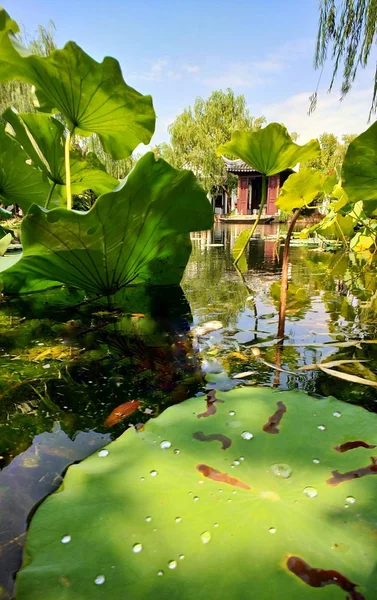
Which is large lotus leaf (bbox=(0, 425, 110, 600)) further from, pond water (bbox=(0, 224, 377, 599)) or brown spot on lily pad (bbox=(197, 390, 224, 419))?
brown spot on lily pad (bbox=(197, 390, 224, 419))

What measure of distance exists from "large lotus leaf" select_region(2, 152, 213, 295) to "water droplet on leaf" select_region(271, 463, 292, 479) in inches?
19.2

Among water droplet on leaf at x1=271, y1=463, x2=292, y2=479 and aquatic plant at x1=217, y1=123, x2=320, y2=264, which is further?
aquatic plant at x1=217, y1=123, x2=320, y2=264

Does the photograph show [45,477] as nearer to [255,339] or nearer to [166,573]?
[166,573]

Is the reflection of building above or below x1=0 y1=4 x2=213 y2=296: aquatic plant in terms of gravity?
above

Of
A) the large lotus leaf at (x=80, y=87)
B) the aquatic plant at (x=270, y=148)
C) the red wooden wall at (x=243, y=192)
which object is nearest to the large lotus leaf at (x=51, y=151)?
the large lotus leaf at (x=80, y=87)

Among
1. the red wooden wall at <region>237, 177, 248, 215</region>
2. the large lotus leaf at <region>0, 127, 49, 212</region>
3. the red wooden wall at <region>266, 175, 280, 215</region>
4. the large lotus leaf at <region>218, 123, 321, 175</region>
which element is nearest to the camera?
the large lotus leaf at <region>218, 123, 321, 175</region>

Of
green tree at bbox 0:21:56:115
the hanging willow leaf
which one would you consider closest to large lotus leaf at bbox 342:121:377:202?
the hanging willow leaf

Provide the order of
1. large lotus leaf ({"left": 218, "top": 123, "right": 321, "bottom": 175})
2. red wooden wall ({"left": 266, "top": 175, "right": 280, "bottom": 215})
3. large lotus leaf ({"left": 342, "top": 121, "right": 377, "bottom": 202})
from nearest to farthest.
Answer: large lotus leaf ({"left": 342, "top": 121, "right": 377, "bottom": 202})
large lotus leaf ({"left": 218, "top": 123, "right": 321, "bottom": 175})
red wooden wall ({"left": 266, "top": 175, "right": 280, "bottom": 215})

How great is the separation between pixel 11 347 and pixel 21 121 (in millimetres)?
637

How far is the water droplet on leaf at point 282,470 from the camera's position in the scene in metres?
0.34

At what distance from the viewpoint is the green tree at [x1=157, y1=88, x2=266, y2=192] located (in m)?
14.4

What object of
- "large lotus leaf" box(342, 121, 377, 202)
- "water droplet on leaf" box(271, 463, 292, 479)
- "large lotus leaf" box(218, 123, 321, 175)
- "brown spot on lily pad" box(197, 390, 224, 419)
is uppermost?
"large lotus leaf" box(218, 123, 321, 175)

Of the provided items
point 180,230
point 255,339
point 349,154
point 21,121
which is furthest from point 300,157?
point 21,121

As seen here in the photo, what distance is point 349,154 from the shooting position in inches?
29.3
